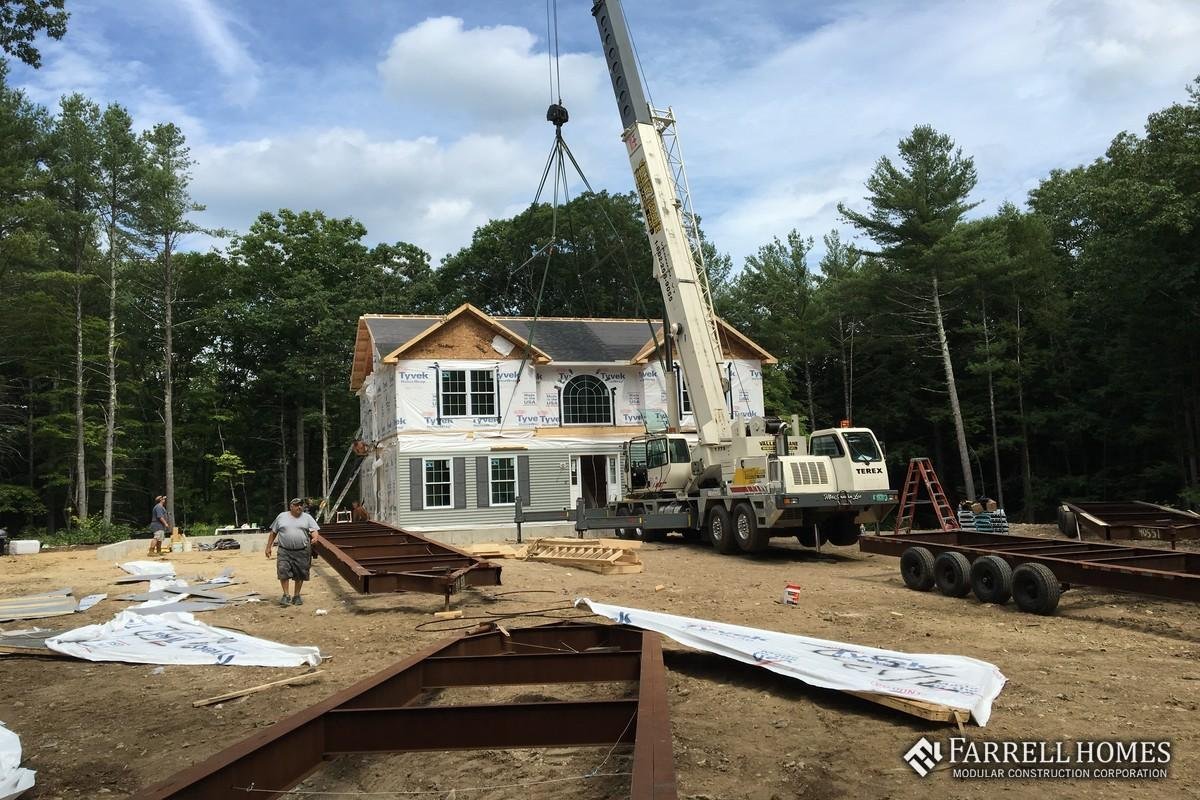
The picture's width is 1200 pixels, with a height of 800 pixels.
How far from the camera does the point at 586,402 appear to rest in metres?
26.5

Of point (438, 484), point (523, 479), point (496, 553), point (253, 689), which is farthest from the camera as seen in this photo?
point (523, 479)

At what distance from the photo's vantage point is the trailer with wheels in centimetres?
813

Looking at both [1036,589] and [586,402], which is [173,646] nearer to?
[1036,589]

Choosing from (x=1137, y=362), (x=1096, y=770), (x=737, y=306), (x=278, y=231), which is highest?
(x=278, y=231)

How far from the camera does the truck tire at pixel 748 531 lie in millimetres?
15430

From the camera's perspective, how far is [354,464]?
41344mm

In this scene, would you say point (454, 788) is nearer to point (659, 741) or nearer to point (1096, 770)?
point (659, 741)

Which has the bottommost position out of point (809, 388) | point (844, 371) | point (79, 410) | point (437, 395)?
point (437, 395)

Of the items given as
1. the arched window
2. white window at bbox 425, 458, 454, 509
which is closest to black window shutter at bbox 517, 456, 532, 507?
the arched window

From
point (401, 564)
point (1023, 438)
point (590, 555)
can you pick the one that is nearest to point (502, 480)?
point (590, 555)

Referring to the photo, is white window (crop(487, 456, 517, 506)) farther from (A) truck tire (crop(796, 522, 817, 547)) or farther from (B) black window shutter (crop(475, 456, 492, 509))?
(A) truck tire (crop(796, 522, 817, 547))

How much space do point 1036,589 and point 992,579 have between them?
763 mm

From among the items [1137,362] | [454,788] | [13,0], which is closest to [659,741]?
[454,788]

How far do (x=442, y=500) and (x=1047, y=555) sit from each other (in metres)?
17.8
